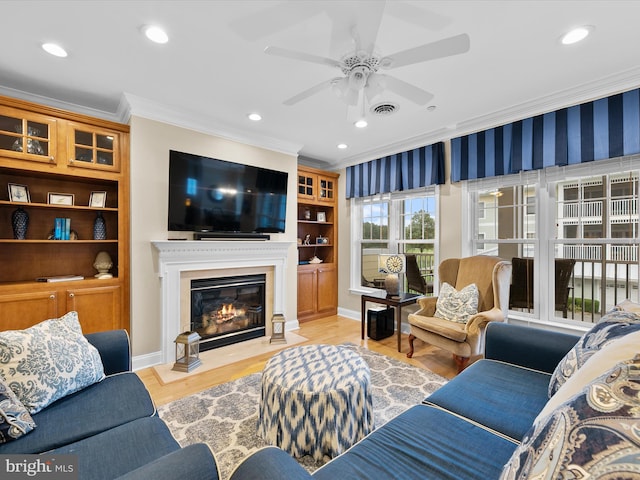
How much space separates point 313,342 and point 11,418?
2.83 metres

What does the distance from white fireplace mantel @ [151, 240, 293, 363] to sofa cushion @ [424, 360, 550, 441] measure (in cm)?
265

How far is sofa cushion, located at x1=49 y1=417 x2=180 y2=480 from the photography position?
1021 millimetres

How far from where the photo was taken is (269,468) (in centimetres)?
80

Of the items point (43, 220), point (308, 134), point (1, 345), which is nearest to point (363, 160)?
point (308, 134)

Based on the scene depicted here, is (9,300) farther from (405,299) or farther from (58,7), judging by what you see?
(405,299)

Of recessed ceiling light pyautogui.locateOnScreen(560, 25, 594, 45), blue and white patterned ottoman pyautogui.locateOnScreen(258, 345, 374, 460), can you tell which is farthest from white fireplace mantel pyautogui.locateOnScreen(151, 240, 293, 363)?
recessed ceiling light pyautogui.locateOnScreen(560, 25, 594, 45)

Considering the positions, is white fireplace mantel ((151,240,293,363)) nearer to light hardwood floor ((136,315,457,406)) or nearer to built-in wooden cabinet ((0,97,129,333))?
built-in wooden cabinet ((0,97,129,333))

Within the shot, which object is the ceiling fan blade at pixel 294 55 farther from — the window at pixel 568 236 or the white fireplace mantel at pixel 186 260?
the window at pixel 568 236

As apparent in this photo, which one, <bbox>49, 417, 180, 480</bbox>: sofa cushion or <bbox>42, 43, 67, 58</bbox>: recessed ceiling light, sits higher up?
<bbox>42, 43, 67, 58</bbox>: recessed ceiling light

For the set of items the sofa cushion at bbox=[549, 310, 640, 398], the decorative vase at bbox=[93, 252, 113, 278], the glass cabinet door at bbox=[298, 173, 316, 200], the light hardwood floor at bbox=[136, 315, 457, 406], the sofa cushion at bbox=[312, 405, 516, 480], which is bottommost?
the light hardwood floor at bbox=[136, 315, 457, 406]

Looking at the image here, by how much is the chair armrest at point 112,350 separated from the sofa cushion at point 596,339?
2345mm

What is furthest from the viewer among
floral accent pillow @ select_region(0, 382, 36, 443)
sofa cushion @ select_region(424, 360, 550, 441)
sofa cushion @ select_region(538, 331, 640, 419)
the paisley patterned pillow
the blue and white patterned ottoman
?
the blue and white patterned ottoman

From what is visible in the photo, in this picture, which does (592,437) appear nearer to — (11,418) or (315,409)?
(315,409)

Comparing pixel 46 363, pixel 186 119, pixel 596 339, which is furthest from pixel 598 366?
pixel 186 119
